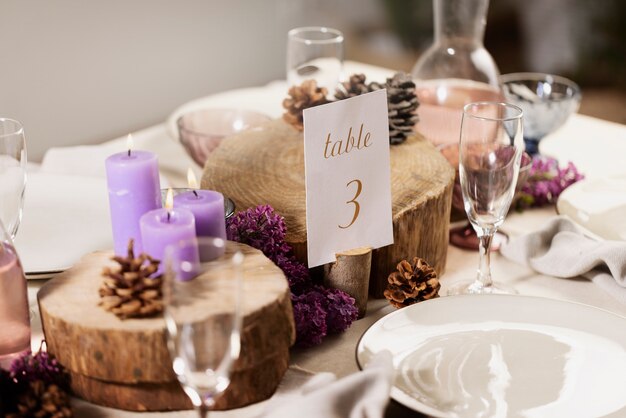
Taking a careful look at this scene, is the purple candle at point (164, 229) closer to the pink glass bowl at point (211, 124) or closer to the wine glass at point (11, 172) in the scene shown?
the wine glass at point (11, 172)

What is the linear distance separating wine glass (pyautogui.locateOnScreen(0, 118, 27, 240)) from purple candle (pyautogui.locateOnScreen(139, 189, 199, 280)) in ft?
0.68

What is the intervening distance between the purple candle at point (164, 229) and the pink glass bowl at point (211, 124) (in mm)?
560

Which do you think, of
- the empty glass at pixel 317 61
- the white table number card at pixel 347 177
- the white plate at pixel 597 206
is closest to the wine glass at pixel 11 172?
the white table number card at pixel 347 177

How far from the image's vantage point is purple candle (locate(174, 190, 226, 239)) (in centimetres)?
85

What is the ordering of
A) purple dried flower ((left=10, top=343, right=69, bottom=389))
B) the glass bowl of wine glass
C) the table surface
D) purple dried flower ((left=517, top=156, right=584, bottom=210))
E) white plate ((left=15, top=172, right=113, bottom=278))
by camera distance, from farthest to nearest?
purple dried flower ((left=517, top=156, right=584, bottom=210))
the glass bowl of wine glass
white plate ((left=15, top=172, right=113, bottom=278))
the table surface
purple dried flower ((left=10, top=343, right=69, bottom=389))

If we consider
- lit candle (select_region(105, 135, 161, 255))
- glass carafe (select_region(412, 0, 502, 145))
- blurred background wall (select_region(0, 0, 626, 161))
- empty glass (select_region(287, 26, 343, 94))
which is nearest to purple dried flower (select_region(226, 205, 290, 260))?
lit candle (select_region(105, 135, 161, 255))

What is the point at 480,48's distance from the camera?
1.45 m

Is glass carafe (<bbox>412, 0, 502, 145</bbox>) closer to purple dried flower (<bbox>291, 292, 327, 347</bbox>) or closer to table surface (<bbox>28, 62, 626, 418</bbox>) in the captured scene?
table surface (<bbox>28, 62, 626, 418</bbox>)

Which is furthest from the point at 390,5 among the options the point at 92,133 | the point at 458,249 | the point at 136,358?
the point at 136,358

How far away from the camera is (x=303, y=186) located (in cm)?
113

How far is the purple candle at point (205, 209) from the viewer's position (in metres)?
0.85

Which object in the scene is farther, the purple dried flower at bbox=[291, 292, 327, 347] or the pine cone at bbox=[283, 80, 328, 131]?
the pine cone at bbox=[283, 80, 328, 131]

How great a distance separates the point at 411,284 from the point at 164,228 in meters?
0.33

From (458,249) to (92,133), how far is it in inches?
41.7
